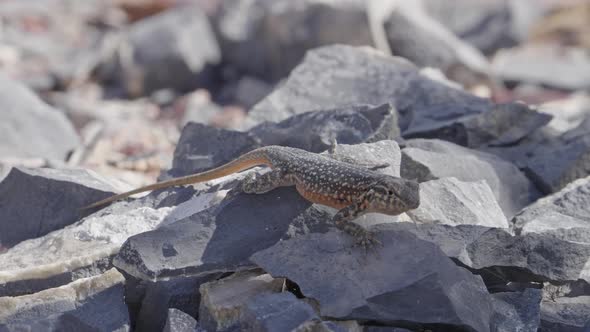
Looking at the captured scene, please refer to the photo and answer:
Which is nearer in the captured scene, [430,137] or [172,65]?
[430,137]

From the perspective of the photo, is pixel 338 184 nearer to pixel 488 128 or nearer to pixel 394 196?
pixel 394 196

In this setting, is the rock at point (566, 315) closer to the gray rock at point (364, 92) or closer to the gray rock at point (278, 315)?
the gray rock at point (278, 315)

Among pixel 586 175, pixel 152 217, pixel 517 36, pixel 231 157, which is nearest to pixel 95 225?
pixel 152 217

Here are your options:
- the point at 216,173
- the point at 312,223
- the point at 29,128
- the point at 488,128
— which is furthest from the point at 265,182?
the point at 29,128

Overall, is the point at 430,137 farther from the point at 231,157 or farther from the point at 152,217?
the point at 152,217

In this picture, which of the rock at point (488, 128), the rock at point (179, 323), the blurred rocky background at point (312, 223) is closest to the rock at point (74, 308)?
the blurred rocky background at point (312, 223)

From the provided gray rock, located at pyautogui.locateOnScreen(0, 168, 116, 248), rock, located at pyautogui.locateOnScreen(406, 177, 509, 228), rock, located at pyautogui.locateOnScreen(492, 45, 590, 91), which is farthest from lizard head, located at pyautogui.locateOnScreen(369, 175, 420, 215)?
rock, located at pyautogui.locateOnScreen(492, 45, 590, 91)
